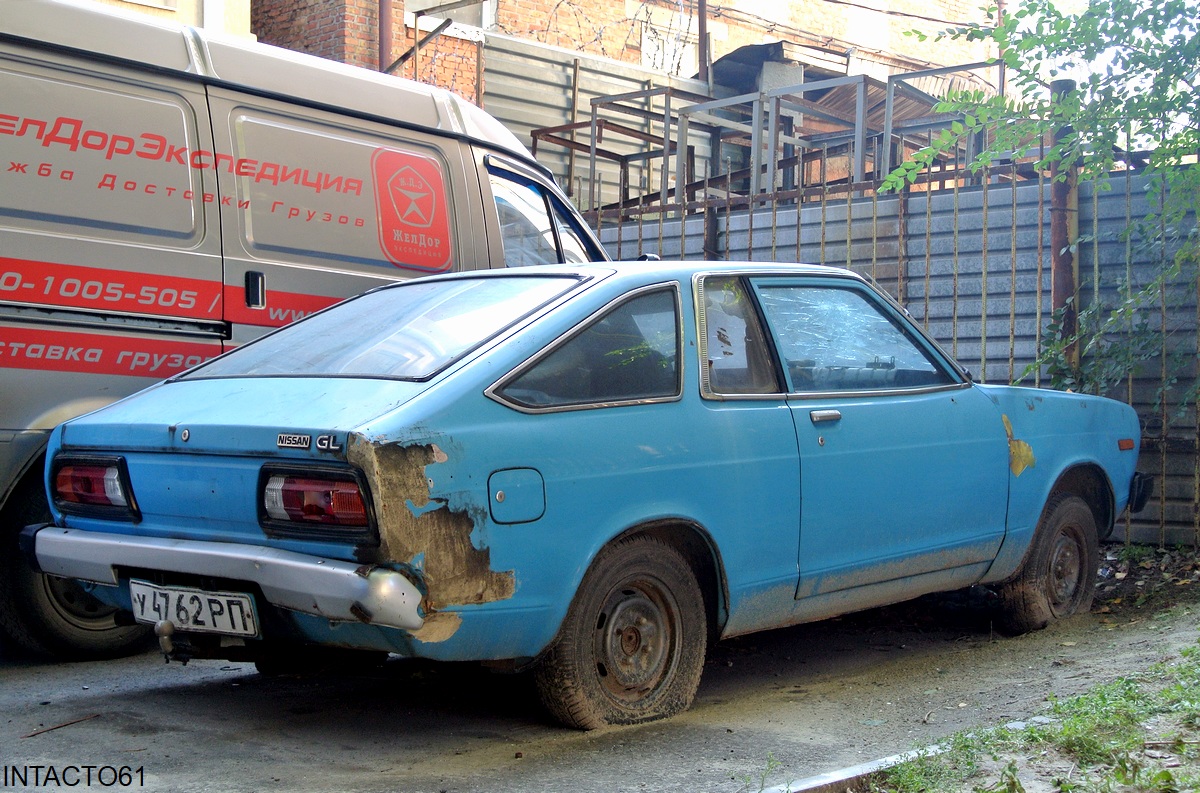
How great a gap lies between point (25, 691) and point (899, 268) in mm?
6163

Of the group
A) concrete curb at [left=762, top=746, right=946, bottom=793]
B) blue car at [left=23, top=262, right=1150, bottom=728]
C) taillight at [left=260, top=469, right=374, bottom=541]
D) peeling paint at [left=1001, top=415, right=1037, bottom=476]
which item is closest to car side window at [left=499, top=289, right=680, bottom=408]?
blue car at [left=23, top=262, right=1150, bottom=728]

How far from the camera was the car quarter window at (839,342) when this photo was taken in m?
4.42

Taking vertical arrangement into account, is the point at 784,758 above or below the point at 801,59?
below

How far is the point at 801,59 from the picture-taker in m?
19.6

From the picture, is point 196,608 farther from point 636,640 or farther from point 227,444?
point 636,640

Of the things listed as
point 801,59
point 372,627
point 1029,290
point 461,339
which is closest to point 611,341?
point 461,339

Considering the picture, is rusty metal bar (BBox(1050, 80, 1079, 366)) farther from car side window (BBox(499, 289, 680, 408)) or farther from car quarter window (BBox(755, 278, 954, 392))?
car side window (BBox(499, 289, 680, 408))

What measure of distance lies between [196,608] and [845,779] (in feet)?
6.01

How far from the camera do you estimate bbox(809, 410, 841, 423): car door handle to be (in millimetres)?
4270

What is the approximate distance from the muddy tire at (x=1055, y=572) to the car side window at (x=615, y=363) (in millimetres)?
2235

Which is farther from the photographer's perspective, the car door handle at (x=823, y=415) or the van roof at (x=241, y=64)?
the van roof at (x=241, y=64)

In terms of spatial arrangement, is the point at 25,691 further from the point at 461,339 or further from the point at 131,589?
the point at 461,339

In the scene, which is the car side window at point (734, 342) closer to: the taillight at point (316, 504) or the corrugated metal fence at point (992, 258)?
the taillight at point (316, 504)

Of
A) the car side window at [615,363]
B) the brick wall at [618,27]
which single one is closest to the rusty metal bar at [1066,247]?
the car side window at [615,363]
